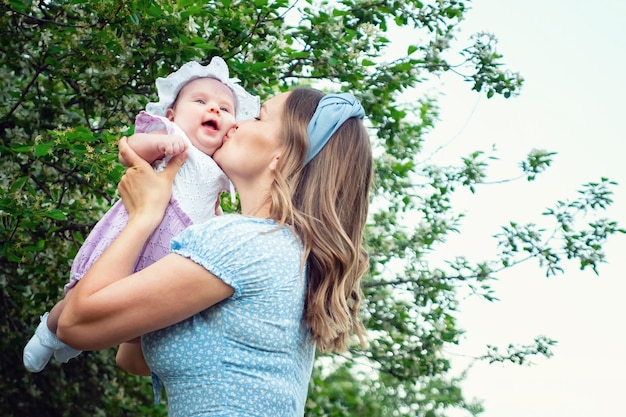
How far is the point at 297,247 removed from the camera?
224cm

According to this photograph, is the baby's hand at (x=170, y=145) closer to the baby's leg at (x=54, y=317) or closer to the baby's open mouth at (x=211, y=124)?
the baby's open mouth at (x=211, y=124)

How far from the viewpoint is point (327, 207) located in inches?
91.2

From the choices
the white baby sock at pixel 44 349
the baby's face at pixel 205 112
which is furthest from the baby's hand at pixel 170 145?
the white baby sock at pixel 44 349

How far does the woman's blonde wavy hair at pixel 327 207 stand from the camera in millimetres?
2281

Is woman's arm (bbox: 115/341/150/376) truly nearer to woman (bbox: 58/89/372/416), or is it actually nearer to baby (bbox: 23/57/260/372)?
baby (bbox: 23/57/260/372)

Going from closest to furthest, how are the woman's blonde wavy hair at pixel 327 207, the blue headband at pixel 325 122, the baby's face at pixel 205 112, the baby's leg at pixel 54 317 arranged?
1. the woman's blonde wavy hair at pixel 327 207
2. the blue headband at pixel 325 122
3. the baby's leg at pixel 54 317
4. the baby's face at pixel 205 112

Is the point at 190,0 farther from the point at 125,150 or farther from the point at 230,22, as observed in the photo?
the point at 125,150

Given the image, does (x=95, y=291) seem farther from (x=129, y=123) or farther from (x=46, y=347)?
(x=129, y=123)

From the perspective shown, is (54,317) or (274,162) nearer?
(274,162)

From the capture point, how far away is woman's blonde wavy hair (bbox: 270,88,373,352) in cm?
228

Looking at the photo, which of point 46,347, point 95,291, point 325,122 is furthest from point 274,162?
point 46,347

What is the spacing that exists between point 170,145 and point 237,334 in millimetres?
→ 667

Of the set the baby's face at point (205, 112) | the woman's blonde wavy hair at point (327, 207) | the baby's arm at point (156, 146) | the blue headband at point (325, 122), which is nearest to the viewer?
the woman's blonde wavy hair at point (327, 207)

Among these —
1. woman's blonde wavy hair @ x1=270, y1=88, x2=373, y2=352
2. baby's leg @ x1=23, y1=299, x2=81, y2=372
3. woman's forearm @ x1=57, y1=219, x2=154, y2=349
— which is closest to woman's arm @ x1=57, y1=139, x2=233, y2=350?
woman's forearm @ x1=57, y1=219, x2=154, y2=349
